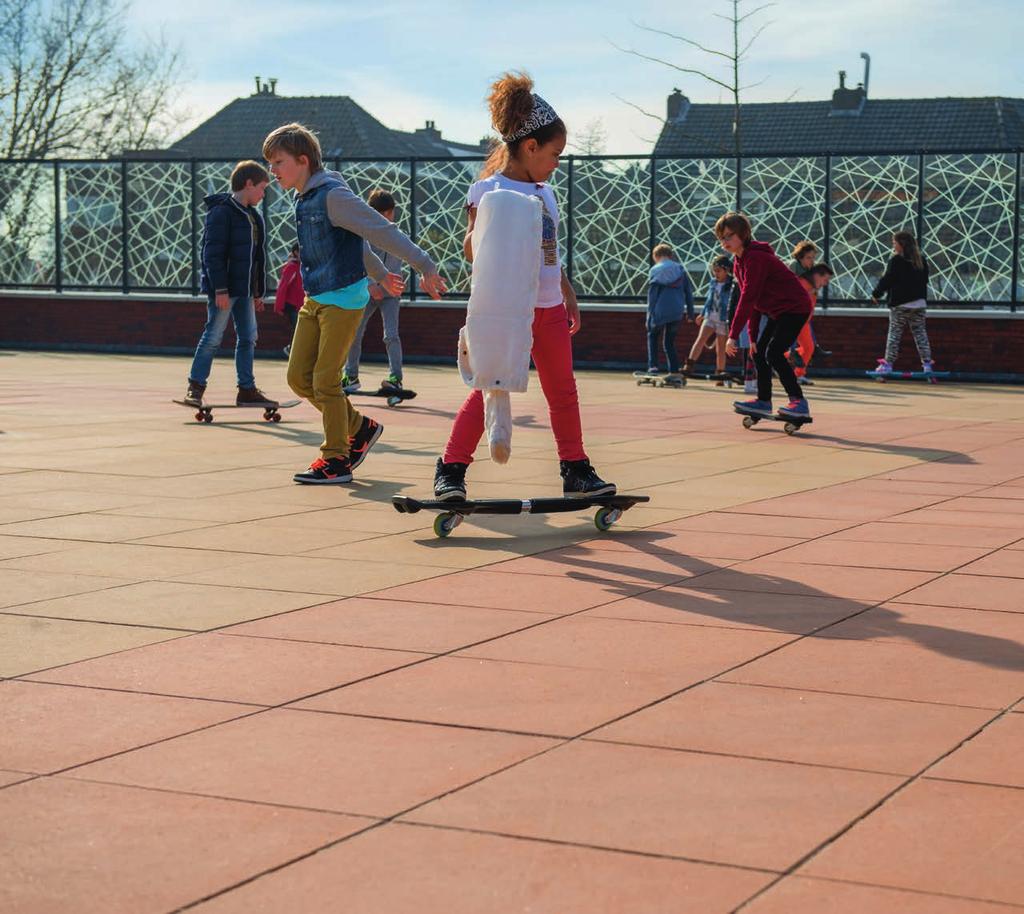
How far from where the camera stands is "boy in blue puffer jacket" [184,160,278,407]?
12469 millimetres

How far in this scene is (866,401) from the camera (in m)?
16.9

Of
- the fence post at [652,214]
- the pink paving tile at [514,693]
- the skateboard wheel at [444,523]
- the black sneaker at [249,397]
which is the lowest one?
the pink paving tile at [514,693]

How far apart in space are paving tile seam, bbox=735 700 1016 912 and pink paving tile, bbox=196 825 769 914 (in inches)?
1.3

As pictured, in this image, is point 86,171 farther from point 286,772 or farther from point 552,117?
point 286,772

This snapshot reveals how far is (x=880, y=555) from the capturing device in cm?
641

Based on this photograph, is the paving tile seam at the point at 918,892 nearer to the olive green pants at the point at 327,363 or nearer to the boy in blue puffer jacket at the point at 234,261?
the olive green pants at the point at 327,363

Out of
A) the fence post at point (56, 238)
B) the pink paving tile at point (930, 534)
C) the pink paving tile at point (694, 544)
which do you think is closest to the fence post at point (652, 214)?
the fence post at point (56, 238)

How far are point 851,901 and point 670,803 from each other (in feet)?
1.90

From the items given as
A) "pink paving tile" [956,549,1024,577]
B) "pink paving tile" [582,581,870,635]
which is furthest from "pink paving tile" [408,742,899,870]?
"pink paving tile" [956,549,1024,577]

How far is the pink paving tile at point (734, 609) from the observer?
5.07 metres

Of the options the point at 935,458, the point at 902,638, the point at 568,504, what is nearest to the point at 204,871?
the point at 902,638

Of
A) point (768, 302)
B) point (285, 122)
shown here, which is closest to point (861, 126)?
point (285, 122)

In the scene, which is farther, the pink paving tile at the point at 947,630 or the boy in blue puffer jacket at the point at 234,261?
the boy in blue puffer jacket at the point at 234,261

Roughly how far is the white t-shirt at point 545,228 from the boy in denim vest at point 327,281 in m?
1.76
